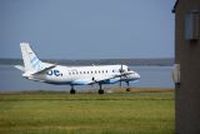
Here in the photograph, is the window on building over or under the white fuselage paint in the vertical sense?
over

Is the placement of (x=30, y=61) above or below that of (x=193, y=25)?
above

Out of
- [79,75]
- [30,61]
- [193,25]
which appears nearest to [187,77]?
[193,25]

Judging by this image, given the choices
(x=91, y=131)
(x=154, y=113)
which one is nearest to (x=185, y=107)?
(x=91, y=131)

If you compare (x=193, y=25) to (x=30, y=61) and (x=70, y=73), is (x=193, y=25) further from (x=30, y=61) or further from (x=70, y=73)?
(x=70, y=73)

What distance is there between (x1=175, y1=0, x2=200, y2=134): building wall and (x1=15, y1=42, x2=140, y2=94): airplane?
5999cm

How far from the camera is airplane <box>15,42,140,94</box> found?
7988 cm

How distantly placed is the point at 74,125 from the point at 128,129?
8.22ft

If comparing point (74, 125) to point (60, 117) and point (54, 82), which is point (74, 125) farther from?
point (54, 82)

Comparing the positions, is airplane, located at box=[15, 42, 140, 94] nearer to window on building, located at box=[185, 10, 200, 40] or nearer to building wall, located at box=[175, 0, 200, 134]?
building wall, located at box=[175, 0, 200, 134]

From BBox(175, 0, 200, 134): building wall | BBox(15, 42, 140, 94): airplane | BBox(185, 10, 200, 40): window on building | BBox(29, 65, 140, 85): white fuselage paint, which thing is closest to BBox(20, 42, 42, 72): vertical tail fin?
BBox(15, 42, 140, 94): airplane

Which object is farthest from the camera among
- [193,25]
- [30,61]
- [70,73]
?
[70,73]

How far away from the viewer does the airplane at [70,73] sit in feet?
262

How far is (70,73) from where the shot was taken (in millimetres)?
84812

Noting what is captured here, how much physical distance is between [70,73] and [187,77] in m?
67.4
